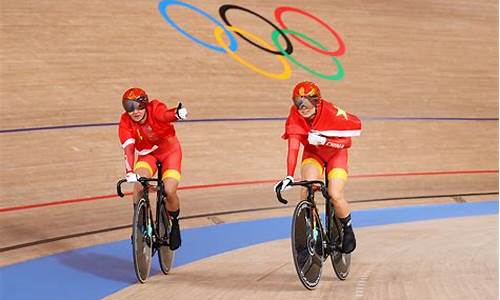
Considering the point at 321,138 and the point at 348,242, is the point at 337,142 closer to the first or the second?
the point at 321,138

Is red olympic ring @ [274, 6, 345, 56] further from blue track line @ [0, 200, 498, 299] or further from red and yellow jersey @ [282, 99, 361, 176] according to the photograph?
red and yellow jersey @ [282, 99, 361, 176]

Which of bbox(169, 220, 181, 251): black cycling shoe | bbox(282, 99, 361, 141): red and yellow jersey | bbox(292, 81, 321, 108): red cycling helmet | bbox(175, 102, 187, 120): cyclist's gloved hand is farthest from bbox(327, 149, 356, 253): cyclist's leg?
bbox(169, 220, 181, 251): black cycling shoe

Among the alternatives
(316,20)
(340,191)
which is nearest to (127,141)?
(340,191)

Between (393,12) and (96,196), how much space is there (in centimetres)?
543

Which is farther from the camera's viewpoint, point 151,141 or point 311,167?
point 151,141

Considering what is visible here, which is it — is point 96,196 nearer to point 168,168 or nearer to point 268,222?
point 268,222

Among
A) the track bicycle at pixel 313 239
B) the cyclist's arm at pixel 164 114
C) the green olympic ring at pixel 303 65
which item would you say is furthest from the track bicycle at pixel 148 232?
the green olympic ring at pixel 303 65

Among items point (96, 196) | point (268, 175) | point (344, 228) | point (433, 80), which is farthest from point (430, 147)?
point (344, 228)

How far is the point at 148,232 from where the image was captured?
14.4 ft

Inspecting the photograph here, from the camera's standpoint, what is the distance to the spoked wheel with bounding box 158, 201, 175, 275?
15.0 feet

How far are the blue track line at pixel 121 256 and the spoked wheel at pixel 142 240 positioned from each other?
116 millimetres

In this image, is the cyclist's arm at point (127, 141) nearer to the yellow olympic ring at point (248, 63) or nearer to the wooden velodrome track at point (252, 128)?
the wooden velodrome track at point (252, 128)

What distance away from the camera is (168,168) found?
461cm

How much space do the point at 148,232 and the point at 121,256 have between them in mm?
841
